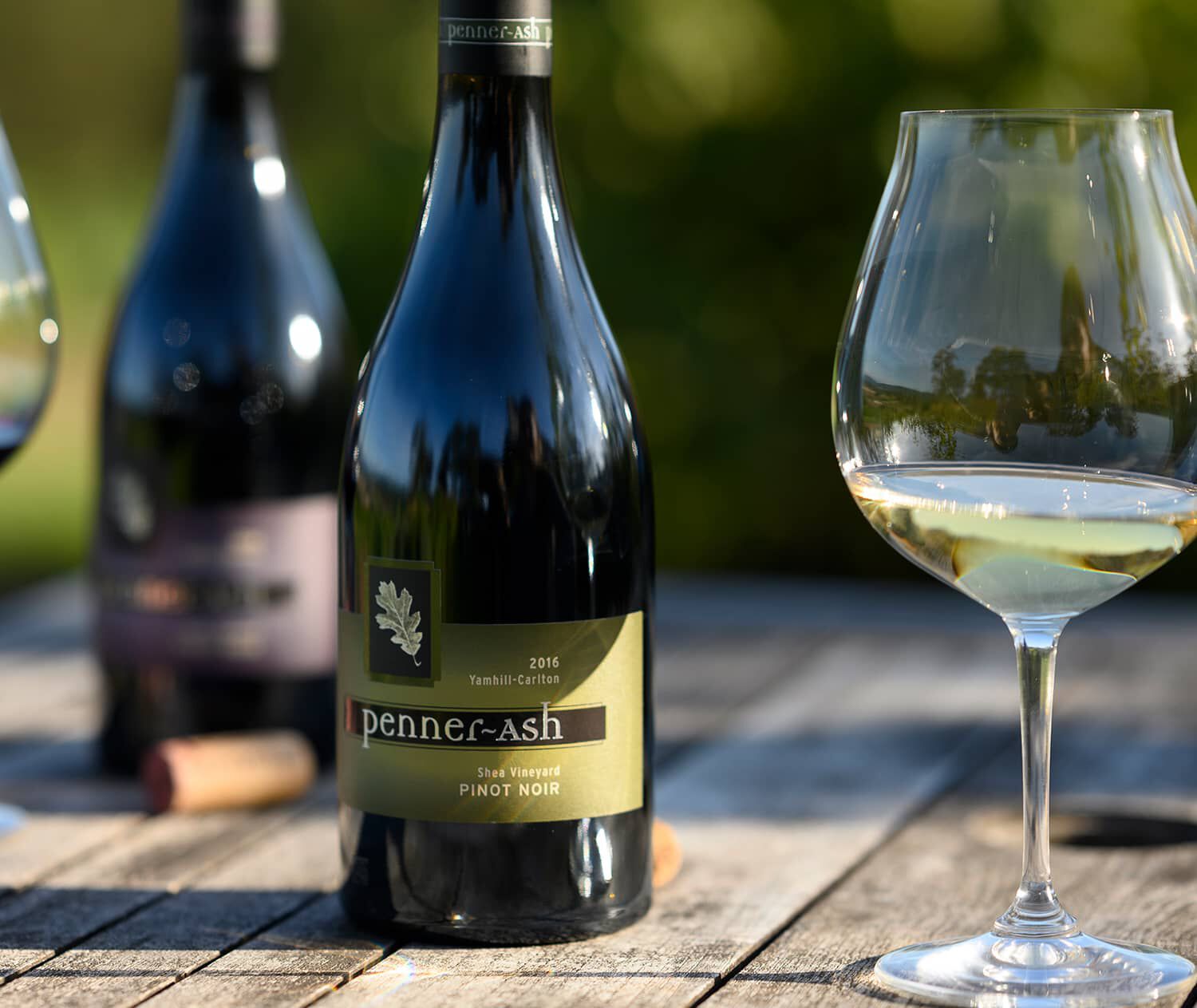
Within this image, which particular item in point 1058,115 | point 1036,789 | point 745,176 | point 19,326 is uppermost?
point 745,176

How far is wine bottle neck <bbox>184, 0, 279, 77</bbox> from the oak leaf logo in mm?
A: 938

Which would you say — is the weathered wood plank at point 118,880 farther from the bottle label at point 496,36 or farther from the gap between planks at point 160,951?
the bottle label at point 496,36

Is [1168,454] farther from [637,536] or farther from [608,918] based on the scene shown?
[608,918]

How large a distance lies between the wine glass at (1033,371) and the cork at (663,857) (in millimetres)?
297

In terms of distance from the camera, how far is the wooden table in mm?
1277

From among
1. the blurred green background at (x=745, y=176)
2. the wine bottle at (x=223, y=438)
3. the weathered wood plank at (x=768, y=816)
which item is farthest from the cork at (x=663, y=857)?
the blurred green background at (x=745, y=176)

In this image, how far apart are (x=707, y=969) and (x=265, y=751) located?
0.69 meters

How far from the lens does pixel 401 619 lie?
1350 millimetres

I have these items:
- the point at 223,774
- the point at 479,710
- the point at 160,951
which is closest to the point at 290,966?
the point at 160,951

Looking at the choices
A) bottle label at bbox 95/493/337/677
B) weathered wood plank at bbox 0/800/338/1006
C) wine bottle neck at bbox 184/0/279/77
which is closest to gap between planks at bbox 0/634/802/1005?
weathered wood plank at bbox 0/800/338/1006

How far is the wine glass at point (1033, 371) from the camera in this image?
3.87 ft

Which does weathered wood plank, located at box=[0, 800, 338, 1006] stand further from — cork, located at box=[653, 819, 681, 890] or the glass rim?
the glass rim

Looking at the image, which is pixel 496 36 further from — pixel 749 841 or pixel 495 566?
pixel 749 841

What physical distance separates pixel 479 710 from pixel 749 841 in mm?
424
